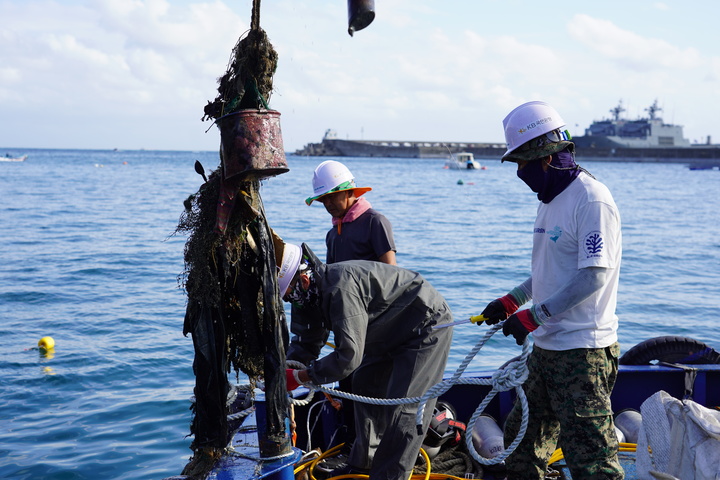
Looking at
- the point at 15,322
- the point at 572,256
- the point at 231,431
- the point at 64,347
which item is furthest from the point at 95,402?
the point at 572,256

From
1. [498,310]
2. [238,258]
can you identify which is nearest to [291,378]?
[238,258]

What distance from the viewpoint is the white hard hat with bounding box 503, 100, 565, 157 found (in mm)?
3311

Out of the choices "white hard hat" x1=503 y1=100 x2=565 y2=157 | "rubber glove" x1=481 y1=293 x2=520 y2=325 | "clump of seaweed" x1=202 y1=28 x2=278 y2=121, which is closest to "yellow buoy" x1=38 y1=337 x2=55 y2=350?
"clump of seaweed" x1=202 y1=28 x2=278 y2=121

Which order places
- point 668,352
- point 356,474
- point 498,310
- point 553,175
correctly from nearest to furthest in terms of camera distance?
point 553,175 → point 498,310 → point 356,474 → point 668,352

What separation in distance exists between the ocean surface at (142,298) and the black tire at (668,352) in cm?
391

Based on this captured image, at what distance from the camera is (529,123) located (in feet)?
10.9

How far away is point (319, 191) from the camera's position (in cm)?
468

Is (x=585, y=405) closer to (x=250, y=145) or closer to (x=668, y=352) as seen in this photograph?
(x=250, y=145)

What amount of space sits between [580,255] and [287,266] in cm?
137

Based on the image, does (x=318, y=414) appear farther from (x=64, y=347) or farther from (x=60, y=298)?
(x=60, y=298)

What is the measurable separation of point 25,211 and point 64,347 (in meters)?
20.6

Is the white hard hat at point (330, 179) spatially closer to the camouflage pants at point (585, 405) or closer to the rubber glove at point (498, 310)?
the rubber glove at point (498, 310)

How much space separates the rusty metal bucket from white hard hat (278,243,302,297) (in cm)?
51

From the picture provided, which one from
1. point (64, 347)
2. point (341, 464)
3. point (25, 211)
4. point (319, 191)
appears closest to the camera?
point (341, 464)
